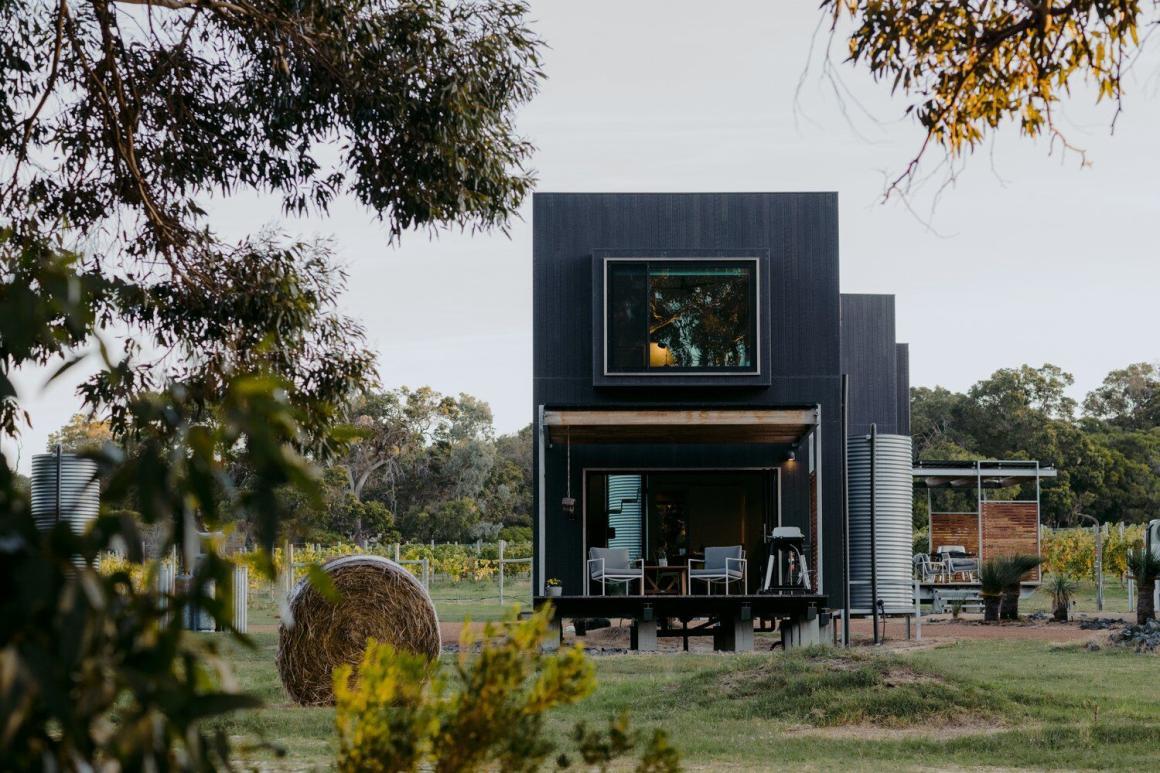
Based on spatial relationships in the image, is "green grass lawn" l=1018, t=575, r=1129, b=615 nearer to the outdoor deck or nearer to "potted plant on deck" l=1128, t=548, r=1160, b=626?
"potted plant on deck" l=1128, t=548, r=1160, b=626

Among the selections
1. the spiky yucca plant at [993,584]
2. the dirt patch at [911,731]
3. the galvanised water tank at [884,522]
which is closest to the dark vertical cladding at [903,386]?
the spiky yucca plant at [993,584]

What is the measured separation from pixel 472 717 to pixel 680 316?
16.0m

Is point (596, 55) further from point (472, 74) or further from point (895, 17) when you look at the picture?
point (895, 17)

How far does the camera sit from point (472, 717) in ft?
8.97

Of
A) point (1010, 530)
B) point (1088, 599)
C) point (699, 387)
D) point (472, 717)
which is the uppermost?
point (699, 387)

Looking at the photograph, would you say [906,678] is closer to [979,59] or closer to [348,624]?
[348,624]

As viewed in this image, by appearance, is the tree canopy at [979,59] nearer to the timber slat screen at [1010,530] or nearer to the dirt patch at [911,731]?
the dirt patch at [911,731]

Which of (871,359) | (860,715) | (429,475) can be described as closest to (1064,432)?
(429,475)

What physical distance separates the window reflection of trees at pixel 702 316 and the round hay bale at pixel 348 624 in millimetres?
7800

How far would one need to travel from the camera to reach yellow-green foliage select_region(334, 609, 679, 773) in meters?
2.72

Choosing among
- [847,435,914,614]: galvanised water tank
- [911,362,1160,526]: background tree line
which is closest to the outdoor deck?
[847,435,914,614]: galvanised water tank

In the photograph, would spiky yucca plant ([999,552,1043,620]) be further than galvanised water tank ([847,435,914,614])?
Yes

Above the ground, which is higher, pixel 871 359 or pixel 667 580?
pixel 871 359

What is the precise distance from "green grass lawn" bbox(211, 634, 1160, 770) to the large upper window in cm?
683
